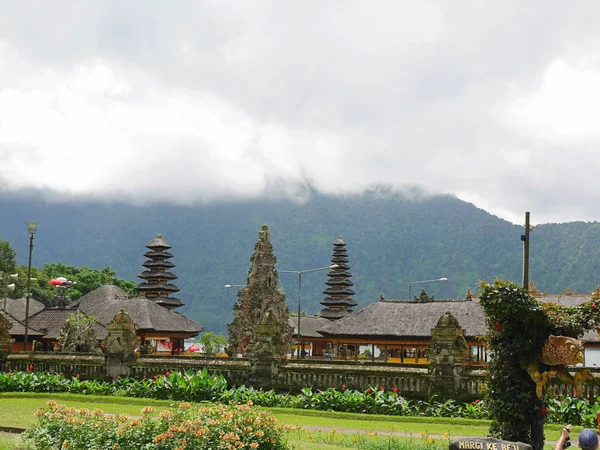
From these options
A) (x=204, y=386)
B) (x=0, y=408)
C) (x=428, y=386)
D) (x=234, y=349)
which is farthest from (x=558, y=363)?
(x=234, y=349)

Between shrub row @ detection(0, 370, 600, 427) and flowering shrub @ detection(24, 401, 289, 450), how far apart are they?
7.90 meters

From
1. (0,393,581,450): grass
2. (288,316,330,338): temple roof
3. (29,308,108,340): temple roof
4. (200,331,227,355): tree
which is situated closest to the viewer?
(0,393,581,450): grass

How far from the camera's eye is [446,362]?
79.7 ft

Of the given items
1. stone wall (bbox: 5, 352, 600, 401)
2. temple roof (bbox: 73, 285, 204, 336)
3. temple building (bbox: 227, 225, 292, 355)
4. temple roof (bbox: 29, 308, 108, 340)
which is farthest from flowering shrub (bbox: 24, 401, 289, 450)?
temple building (bbox: 227, 225, 292, 355)

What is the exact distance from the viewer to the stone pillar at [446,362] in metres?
24.1

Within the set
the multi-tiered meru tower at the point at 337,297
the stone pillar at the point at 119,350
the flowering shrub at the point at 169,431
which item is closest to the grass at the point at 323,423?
the flowering shrub at the point at 169,431

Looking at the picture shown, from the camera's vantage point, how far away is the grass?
54.1 feet

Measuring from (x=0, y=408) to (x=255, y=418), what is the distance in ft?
40.2

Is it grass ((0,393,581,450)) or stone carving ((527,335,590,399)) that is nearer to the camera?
stone carving ((527,335,590,399))

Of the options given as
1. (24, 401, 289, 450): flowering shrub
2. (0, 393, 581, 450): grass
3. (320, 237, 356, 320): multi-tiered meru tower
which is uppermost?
(320, 237, 356, 320): multi-tiered meru tower

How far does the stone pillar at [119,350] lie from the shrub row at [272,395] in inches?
23.2

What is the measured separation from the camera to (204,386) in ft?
84.7

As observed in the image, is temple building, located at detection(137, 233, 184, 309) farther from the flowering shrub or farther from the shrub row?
the flowering shrub

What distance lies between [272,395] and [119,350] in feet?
23.8
